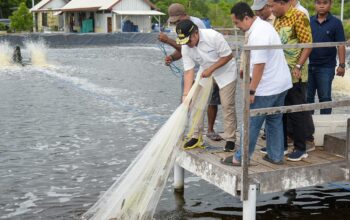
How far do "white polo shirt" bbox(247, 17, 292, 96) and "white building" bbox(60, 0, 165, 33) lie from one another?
1893 inches

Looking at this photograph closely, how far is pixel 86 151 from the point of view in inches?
371

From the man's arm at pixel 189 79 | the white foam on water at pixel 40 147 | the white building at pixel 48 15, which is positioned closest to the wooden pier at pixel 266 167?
the man's arm at pixel 189 79

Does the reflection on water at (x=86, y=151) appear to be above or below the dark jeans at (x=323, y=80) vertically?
below

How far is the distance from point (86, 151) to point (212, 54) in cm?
443

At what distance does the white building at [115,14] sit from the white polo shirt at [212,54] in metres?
47.2

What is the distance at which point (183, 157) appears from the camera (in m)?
6.07

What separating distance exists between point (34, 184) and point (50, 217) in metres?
1.36

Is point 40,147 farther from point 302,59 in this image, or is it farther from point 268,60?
point 268,60

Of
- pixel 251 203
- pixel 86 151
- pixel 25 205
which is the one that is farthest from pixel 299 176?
pixel 86 151

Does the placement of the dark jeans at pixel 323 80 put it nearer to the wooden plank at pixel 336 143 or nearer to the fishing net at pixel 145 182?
the wooden plank at pixel 336 143

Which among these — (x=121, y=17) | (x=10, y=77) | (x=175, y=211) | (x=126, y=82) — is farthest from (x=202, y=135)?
(x=121, y=17)

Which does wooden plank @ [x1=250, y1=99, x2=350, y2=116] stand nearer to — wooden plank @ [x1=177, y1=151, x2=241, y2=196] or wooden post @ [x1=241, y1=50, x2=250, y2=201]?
wooden post @ [x1=241, y1=50, x2=250, y2=201]

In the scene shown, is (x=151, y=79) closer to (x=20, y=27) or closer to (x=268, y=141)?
(x=268, y=141)

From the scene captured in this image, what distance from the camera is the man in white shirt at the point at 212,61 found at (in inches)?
214
